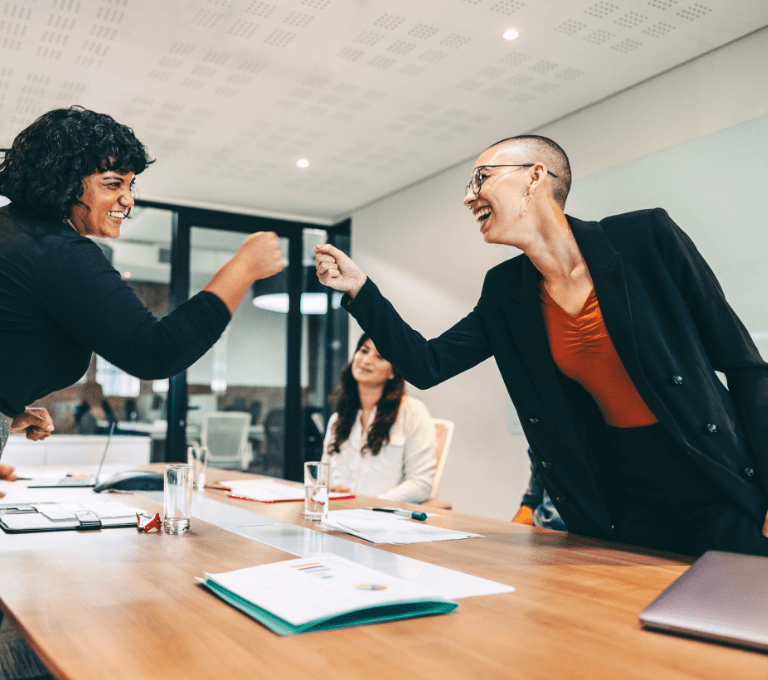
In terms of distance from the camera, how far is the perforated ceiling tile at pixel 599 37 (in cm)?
314

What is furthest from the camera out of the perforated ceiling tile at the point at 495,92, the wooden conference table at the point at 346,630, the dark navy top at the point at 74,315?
the perforated ceiling tile at the point at 495,92

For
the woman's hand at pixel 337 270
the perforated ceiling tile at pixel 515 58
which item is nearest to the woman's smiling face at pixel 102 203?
the woman's hand at pixel 337 270

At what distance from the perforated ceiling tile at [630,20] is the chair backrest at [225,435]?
4576 millimetres

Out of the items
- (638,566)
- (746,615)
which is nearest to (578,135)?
(638,566)

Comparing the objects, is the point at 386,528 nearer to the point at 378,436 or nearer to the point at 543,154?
the point at 543,154

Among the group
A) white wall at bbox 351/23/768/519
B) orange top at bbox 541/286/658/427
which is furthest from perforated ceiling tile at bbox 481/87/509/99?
orange top at bbox 541/286/658/427

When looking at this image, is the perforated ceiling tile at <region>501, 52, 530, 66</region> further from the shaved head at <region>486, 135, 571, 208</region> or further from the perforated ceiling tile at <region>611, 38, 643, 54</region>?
the shaved head at <region>486, 135, 571, 208</region>

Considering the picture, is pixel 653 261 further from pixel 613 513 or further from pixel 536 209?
pixel 613 513

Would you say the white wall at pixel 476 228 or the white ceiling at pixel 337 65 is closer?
the white ceiling at pixel 337 65

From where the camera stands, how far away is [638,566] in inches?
45.1

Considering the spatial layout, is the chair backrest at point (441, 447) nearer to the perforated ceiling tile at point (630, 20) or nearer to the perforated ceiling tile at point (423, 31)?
the perforated ceiling tile at point (423, 31)

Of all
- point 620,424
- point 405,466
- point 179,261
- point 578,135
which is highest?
point 578,135

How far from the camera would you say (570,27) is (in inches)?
122

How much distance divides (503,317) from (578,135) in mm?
2802
